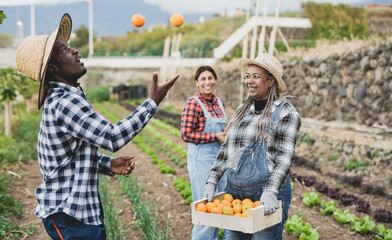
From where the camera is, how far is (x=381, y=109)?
24.4 feet

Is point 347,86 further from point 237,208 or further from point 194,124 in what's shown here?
point 237,208

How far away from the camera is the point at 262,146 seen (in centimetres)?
238

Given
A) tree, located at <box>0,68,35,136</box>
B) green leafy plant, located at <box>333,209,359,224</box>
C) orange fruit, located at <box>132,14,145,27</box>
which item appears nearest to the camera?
orange fruit, located at <box>132,14,145,27</box>

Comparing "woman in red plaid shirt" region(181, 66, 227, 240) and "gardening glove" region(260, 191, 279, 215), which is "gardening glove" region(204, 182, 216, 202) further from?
→ "woman in red plaid shirt" region(181, 66, 227, 240)

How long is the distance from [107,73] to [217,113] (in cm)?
3358

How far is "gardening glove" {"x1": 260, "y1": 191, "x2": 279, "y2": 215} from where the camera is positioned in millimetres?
2154

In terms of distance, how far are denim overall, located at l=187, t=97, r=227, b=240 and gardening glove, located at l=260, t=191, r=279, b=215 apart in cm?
119

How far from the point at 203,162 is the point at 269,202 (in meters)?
1.27

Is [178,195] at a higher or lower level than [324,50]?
lower

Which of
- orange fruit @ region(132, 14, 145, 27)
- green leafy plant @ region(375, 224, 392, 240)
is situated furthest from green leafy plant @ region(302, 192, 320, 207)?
orange fruit @ region(132, 14, 145, 27)

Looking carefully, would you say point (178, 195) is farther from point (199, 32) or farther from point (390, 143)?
point (199, 32)

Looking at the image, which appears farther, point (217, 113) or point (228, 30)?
point (228, 30)

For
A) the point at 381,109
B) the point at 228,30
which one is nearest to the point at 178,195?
the point at 381,109

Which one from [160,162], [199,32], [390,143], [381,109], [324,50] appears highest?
[199,32]
